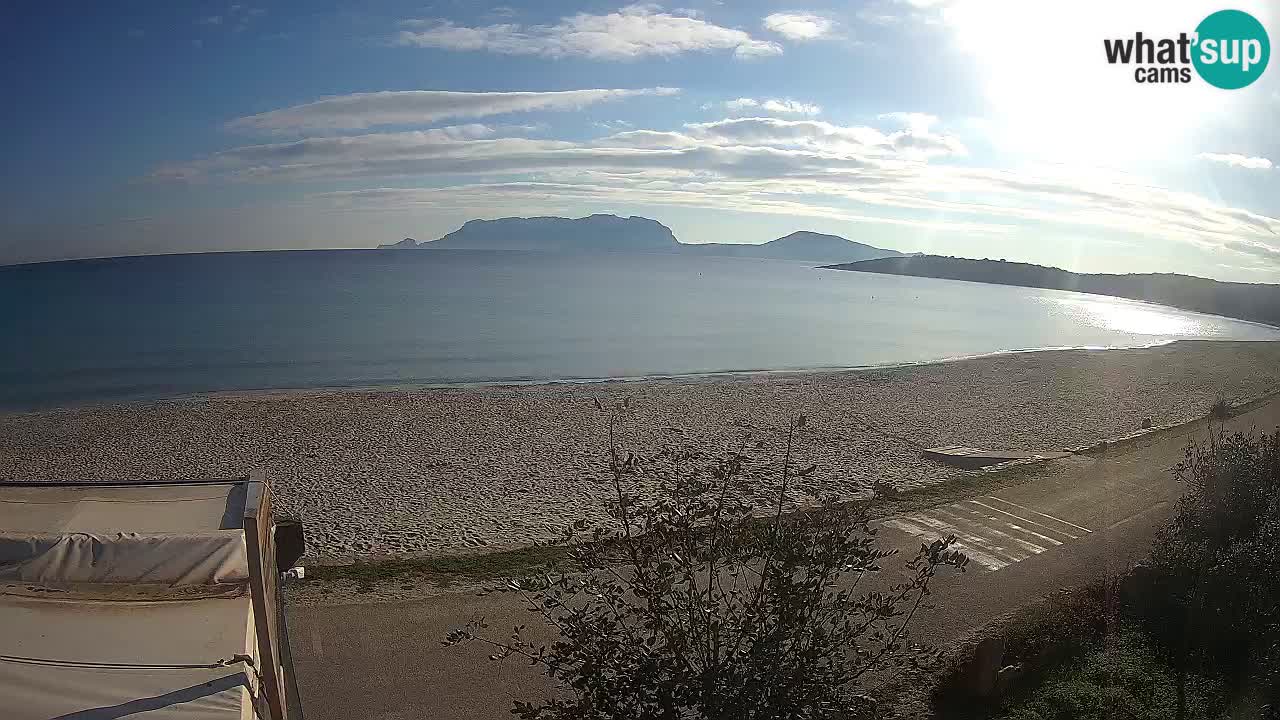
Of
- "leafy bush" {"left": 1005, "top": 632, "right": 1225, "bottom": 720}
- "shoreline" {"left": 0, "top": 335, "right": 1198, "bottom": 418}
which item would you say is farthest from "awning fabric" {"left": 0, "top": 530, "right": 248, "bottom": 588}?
"shoreline" {"left": 0, "top": 335, "right": 1198, "bottom": 418}

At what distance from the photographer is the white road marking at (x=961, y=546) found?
36.3 feet

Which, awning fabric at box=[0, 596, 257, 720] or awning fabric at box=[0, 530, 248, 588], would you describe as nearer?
awning fabric at box=[0, 596, 257, 720]

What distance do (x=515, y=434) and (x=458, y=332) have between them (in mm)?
39153

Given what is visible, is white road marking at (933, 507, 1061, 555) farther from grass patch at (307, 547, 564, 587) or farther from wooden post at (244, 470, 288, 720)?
wooden post at (244, 470, 288, 720)

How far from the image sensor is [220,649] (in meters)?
4.31

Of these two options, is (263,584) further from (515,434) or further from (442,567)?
(515,434)

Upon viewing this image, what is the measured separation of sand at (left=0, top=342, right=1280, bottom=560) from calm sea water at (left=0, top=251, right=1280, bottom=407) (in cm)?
840

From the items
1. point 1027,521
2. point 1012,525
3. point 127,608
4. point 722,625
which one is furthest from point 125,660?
point 1027,521

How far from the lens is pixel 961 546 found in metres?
11.9

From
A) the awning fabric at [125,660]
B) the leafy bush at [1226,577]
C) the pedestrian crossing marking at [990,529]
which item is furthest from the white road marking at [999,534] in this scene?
the awning fabric at [125,660]

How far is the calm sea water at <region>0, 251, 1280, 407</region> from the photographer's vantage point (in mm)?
41312

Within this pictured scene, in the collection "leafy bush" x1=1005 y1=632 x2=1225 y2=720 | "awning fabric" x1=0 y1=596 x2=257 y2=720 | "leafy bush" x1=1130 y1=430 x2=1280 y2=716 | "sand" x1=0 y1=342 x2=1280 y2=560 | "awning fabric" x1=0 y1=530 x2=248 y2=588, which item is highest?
"awning fabric" x1=0 y1=530 x2=248 y2=588

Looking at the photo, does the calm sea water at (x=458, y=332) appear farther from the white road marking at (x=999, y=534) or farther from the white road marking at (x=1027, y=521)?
the white road marking at (x=999, y=534)


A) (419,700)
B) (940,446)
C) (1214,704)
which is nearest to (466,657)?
(419,700)
